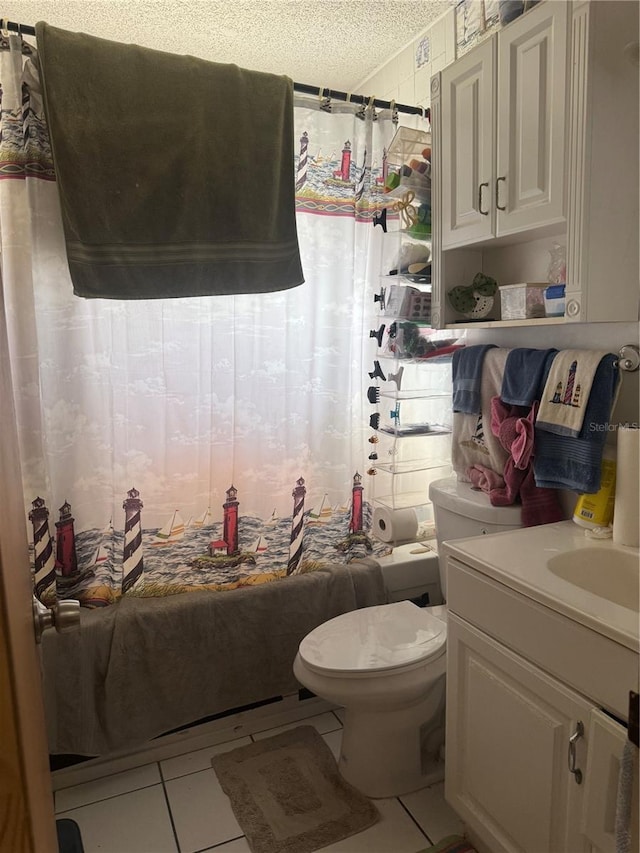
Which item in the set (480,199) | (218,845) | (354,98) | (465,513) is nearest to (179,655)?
(218,845)

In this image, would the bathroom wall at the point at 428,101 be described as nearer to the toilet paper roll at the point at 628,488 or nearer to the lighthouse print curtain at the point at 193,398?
the toilet paper roll at the point at 628,488

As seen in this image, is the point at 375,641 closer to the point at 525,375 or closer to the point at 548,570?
the point at 548,570

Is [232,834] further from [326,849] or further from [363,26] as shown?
[363,26]

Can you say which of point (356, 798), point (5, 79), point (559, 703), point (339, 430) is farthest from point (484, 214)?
point (356, 798)

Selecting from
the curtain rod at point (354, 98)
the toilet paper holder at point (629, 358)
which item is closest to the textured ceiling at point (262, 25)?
the curtain rod at point (354, 98)

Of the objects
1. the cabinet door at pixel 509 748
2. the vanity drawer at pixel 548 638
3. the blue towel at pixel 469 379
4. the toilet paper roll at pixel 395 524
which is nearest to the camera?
the vanity drawer at pixel 548 638

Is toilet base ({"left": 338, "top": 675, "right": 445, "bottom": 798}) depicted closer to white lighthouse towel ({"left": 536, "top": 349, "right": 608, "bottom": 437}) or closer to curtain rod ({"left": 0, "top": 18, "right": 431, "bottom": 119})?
white lighthouse towel ({"left": 536, "top": 349, "right": 608, "bottom": 437})

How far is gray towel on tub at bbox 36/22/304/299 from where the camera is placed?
1664mm

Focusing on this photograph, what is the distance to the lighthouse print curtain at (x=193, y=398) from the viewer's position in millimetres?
1738

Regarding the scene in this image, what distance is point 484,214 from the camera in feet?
5.56

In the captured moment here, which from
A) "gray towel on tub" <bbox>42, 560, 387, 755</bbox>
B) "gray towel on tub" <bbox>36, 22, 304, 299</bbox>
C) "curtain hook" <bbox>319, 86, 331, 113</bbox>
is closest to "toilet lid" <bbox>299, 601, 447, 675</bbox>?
Result: "gray towel on tub" <bbox>42, 560, 387, 755</bbox>

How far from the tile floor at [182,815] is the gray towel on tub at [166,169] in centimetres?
151

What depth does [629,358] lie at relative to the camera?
59.3 inches

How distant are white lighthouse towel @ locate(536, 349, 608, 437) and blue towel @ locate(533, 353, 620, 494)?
0.02 metres
